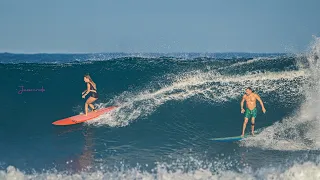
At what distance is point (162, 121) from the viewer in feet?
33.9

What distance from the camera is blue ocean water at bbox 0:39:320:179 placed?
6844mm

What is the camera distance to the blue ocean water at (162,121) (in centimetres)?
684

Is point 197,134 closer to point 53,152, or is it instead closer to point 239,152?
point 239,152

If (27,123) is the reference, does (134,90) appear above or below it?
above

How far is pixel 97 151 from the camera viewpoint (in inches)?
310

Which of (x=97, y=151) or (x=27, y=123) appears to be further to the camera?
(x=27, y=123)

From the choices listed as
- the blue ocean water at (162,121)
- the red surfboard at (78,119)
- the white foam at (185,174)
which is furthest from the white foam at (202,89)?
the white foam at (185,174)

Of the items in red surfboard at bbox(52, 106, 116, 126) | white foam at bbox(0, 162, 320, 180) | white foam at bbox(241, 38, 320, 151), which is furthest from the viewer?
red surfboard at bbox(52, 106, 116, 126)

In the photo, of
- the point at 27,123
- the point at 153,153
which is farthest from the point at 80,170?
the point at 27,123

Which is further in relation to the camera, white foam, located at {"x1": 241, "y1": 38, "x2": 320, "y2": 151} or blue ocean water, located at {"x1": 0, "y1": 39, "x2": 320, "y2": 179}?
white foam, located at {"x1": 241, "y1": 38, "x2": 320, "y2": 151}

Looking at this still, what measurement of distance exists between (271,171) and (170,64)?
10022mm

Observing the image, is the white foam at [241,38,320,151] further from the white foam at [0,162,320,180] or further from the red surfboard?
the red surfboard

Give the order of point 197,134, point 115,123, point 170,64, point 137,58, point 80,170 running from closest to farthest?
point 80,170 < point 197,134 < point 115,123 < point 170,64 < point 137,58

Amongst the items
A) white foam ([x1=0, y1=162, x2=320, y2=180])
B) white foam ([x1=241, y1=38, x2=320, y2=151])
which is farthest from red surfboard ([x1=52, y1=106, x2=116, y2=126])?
white foam ([x1=241, y1=38, x2=320, y2=151])
